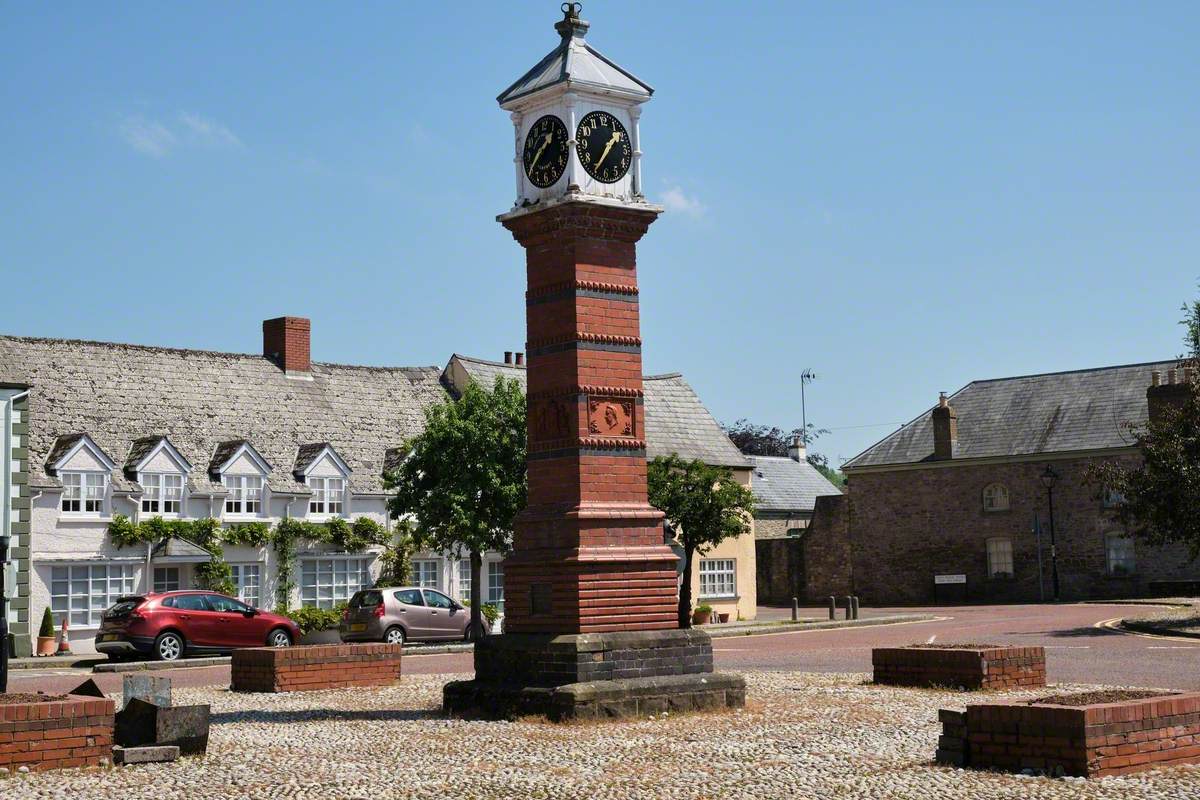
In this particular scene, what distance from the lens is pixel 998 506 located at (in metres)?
52.4

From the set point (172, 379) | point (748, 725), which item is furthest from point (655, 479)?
point (748, 725)

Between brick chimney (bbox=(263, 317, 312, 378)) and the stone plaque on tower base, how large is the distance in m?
27.8

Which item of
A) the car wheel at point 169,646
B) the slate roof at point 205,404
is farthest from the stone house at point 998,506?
the car wheel at point 169,646

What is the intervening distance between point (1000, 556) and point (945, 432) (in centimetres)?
511

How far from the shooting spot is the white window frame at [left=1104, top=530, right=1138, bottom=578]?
4881 cm

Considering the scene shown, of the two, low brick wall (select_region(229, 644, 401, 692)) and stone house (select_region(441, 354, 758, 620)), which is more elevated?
stone house (select_region(441, 354, 758, 620))

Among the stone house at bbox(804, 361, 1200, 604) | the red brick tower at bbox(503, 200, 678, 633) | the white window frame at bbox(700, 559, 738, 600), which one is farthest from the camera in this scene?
the stone house at bbox(804, 361, 1200, 604)

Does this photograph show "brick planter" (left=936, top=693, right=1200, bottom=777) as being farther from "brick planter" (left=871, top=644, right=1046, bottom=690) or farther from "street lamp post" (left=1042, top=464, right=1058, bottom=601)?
"street lamp post" (left=1042, top=464, right=1058, bottom=601)

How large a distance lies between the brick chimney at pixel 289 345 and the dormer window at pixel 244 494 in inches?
211

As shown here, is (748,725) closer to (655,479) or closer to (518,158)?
(518,158)

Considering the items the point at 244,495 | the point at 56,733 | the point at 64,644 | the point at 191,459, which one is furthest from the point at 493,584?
the point at 56,733

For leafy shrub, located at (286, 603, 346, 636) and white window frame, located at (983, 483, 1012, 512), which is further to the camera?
white window frame, located at (983, 483, 1012, 512)

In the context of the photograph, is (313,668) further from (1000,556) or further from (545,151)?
(1000,556)

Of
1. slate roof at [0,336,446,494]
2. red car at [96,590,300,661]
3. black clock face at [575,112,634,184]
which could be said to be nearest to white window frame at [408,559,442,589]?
slate roof at [0,336,446,494]
